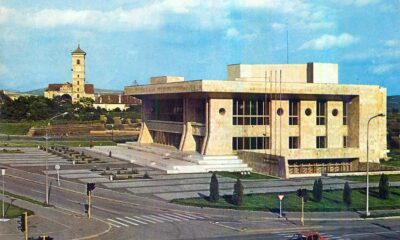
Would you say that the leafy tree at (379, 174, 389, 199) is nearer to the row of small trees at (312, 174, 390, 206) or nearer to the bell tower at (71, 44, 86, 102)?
the row of small trees at (312, 174, 390, 206)

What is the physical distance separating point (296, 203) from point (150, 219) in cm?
950

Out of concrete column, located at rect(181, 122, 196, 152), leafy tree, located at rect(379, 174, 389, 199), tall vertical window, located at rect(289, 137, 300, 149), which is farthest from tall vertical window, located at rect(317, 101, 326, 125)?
leafy tree, located at rect(379, 174, 389, 199)

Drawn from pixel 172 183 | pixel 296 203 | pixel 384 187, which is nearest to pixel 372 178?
pixel 384 187

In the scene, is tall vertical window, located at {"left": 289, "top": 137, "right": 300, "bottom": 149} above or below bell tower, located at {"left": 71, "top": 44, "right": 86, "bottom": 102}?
below

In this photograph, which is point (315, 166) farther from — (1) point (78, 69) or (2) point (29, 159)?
(1) point (78, 69)

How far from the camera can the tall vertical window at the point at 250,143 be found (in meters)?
58.8

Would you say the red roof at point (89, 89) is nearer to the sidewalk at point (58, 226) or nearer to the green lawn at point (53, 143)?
the green lawn at point (53, 143)

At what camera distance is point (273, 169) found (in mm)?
51719

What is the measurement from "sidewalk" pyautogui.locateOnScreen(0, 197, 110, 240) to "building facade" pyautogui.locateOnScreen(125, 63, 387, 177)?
79.7ft

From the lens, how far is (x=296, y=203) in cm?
3741

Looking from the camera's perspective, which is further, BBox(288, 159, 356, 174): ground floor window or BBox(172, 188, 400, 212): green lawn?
BBox(288, 159, 356, 174): ground floor window

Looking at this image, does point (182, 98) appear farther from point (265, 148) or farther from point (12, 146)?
point (12, 146)

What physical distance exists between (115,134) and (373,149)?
5373 centimetres

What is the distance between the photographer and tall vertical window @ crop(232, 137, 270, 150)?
193 feet
